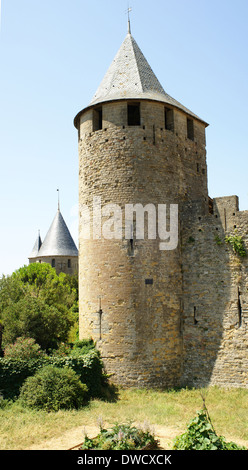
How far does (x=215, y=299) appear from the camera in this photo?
1320 centimetres

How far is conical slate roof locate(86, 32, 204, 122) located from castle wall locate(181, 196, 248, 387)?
4646 millimetres

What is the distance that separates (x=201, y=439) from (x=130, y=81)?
12587 mm

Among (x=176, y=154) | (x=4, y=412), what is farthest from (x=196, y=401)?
(x=176, y=154)

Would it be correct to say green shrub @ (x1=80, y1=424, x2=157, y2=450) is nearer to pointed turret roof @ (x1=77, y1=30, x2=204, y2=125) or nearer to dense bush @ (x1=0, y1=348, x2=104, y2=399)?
dense bush @ (x1=0, y1=348, x2=104, y2=399)

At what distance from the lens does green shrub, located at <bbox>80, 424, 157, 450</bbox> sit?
7.22 metres

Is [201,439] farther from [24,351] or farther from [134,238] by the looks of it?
[134,238]

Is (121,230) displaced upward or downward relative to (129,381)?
upward

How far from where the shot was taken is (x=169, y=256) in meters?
13.8

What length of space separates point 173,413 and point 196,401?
1.47 meters

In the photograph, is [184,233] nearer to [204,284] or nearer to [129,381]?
[204,284]

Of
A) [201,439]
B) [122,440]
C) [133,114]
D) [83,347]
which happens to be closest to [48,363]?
[83,347]

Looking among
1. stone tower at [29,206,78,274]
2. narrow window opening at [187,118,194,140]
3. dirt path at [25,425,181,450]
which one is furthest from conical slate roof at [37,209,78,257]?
dirt path at [25,425,181,450]

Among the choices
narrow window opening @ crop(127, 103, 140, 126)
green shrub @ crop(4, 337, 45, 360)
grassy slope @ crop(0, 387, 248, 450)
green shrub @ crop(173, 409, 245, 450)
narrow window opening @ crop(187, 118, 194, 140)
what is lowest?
grassy slope @ crop(0, 387, 248, 450)

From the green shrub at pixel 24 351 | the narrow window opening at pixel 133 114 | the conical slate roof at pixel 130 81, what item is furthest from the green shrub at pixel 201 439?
the narrow window opening at pixel 133 114
